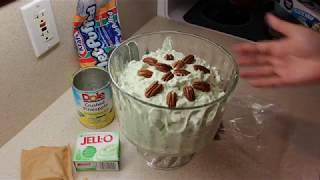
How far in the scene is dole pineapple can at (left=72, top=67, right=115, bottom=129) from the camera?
0.70 metres

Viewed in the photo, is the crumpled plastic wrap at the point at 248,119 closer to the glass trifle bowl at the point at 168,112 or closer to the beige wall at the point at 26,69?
the glass trifle bowl at the point at 168,112

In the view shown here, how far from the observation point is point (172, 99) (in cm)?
57

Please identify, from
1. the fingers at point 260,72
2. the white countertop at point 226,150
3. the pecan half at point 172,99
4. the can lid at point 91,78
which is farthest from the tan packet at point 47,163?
the fingers at point 260,72

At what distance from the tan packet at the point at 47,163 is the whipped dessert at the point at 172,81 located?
0.19 meters

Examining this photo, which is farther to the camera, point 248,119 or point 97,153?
point 248,119

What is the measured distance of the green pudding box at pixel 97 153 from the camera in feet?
2.15

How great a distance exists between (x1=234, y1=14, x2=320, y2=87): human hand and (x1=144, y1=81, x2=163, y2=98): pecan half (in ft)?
0.56

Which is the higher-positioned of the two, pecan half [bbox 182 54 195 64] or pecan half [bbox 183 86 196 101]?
pecan half [bbox 182 54 195 64]

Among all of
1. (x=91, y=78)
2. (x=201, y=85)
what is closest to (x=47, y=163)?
(x=91, y=78)

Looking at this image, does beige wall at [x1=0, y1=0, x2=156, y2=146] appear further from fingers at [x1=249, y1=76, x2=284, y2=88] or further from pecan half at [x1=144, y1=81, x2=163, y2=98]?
fingers at [x1=249, y1=76, x2=284, y2=88]

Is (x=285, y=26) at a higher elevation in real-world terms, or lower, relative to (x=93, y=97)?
higher

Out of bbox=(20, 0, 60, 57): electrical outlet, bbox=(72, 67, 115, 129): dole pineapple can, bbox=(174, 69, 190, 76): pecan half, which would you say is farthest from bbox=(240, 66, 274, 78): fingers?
bbox=(20, 0, 60, 57): electrical outlet

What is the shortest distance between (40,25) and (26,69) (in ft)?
0.30

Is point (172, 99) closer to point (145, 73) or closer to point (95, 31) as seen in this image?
point (145, 73)
